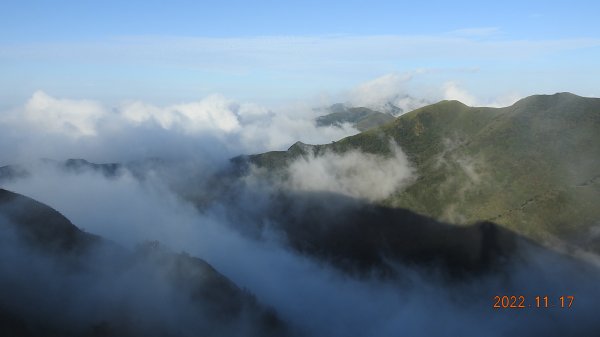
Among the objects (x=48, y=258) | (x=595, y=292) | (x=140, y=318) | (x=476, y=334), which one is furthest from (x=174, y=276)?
(x=595, y=292)

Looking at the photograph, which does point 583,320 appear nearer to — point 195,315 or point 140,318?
point 195,315

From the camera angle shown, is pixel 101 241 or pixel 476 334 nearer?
pixel 101 241

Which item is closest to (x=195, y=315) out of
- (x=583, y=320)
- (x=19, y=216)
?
(x=19, y=216)

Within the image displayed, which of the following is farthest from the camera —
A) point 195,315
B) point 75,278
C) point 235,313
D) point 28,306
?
point 235,313

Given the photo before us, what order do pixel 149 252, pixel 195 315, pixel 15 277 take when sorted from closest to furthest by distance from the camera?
1. pixel 15 277
2. pixel 195 315
3. pixel 149 252

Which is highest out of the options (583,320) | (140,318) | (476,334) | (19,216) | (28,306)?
(19,216)

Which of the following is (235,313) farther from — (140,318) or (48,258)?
(48,258)

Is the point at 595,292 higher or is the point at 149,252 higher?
the point at 149,252
